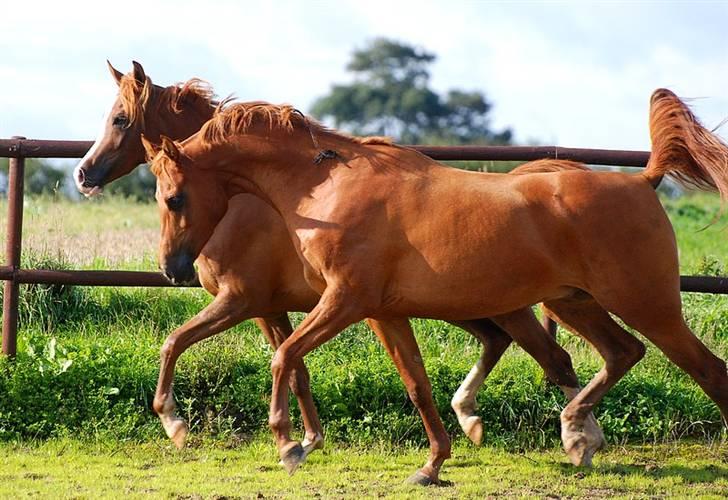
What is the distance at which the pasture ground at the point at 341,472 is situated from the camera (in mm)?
5859

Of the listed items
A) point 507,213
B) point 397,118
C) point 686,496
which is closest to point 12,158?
point 507,213

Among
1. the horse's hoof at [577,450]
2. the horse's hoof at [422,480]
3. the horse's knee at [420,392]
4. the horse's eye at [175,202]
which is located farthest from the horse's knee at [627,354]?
the horse's eye at [175,202]

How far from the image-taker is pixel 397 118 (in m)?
81.4

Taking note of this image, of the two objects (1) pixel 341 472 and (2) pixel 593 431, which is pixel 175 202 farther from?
(2) pixel 593 431

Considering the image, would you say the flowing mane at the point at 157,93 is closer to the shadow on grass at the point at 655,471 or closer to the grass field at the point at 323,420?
the grass field at the point at 323,420

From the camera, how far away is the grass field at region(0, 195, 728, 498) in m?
6.11

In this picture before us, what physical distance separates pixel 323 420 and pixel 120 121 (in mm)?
2200

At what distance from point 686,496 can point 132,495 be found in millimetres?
2774

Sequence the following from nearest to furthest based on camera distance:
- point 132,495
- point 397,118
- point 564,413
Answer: point 132,495 → point 564,413 → point 397,118

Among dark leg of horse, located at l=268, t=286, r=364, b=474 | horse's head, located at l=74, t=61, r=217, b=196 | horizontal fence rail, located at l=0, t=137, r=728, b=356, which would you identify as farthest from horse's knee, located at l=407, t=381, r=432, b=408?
horse's head, located at l=74, t=61, r=217, b=196

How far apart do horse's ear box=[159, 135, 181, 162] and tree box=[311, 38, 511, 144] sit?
67841mm

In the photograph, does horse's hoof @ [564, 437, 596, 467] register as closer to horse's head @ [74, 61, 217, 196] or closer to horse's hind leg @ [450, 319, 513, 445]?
horse's hind leg @ [450, 319, 513, 445]

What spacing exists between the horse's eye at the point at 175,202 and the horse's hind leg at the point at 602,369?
82.0 inches

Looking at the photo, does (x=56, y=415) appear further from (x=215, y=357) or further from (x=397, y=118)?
(x=397, y=118)
